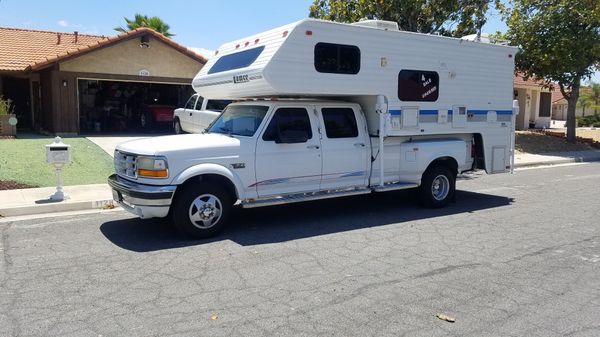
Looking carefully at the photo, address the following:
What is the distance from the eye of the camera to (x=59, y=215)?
8.16 metres

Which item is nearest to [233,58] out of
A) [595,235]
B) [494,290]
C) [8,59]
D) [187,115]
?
[494,290]

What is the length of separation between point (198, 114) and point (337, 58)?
358 inches

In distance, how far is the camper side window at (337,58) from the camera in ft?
24.7

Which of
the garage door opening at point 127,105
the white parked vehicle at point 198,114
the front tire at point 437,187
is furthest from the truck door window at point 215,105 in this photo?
the front tire at point 437,187

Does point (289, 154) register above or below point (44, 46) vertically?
below

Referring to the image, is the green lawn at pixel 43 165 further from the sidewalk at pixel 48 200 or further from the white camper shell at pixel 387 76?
the white camper shell at pixel 387 76

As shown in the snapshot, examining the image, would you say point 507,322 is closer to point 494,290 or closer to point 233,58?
point 494,290

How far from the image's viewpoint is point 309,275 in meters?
5.40

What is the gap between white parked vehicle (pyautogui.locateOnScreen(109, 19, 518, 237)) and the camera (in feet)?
21.9

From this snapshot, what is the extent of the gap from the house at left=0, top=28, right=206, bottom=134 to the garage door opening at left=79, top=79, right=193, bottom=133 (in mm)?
41

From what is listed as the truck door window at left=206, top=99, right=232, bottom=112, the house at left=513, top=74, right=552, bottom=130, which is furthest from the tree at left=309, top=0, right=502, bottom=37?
the house at left=513, top=74, right=552, bottom=130

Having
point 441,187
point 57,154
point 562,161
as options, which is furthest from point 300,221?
point 562,161

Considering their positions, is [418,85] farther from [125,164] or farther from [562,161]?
[562,161]

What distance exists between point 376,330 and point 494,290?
1.59m
